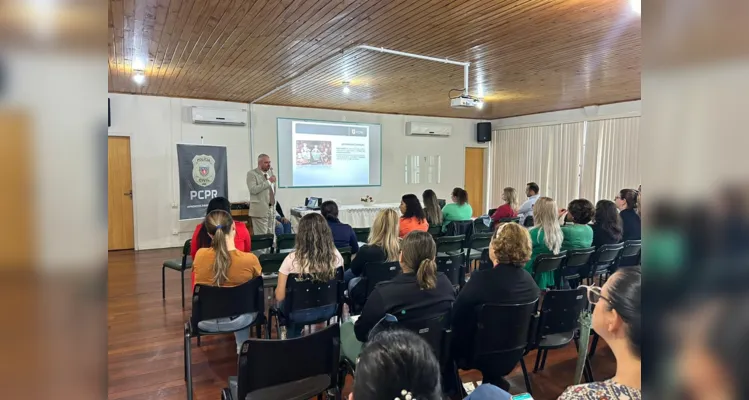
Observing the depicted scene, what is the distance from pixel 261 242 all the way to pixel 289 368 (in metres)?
2.62

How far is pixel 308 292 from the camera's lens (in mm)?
2760

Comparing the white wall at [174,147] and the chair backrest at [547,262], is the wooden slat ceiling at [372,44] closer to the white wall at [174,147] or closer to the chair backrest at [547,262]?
the white wall at [174,147]

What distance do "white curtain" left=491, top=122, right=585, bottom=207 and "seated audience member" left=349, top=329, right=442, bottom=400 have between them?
8697 millimetres

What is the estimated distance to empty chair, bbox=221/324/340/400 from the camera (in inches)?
68.1

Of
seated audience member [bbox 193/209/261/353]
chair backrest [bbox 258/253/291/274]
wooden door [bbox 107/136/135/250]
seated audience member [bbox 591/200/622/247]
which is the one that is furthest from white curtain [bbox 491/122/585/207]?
wooden door [bbox 107/136/135/250]

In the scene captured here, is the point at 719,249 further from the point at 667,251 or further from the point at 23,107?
the point at 23,107

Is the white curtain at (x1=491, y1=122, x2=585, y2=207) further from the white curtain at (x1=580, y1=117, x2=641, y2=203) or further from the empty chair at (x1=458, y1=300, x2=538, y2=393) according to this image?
the empty chair at (x1=458, y1=300, x2=538, y2=393)

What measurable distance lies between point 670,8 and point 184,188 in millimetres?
7234

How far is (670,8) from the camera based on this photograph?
420 mm

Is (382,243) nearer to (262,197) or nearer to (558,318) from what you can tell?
(558,318)

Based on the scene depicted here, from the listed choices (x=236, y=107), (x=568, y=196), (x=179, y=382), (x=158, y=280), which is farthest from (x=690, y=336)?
(x=568, y=196)

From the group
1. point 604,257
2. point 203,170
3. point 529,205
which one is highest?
point 203,170

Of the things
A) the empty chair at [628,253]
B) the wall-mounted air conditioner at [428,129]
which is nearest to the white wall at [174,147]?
the wall-mounted air conditioner at [428,129]

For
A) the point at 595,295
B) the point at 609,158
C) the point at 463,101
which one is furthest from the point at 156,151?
the point at 609,158
